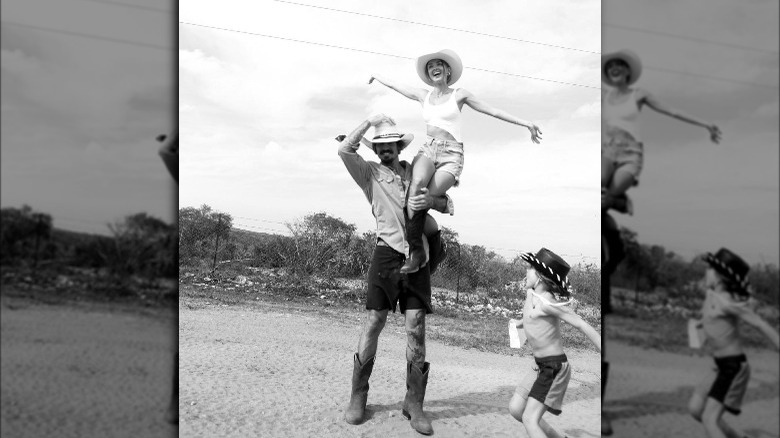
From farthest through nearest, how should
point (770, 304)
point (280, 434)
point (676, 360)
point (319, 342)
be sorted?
point (319, 342), point (280, 434), point (676, 360), point (770, 304)

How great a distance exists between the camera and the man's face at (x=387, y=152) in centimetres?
442

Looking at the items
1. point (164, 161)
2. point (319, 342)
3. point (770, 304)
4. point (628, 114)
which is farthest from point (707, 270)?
point (319, 342)

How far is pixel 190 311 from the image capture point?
9.35 m

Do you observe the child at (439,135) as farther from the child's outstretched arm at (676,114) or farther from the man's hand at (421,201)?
the child's outstretched arm at (676,114)

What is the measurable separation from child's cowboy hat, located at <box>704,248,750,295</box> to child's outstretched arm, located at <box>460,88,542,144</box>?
213 cm

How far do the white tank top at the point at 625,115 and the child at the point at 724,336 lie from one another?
47 centimetres

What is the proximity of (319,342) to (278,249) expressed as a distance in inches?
167

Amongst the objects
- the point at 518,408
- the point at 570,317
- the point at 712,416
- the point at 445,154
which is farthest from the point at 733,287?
the point at 445,154

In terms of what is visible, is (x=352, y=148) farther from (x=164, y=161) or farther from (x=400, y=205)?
(x=164, y=161)

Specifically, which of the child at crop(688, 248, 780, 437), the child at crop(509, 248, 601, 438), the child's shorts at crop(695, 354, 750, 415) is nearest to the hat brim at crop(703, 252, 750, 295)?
the child at crop(688, 248, 780, 437)

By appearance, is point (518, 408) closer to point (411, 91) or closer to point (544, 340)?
point (544, 340)

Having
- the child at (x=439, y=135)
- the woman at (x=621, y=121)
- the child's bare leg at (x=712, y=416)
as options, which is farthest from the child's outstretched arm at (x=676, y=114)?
the child at (x=439, y=135)

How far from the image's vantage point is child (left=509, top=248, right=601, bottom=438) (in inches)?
147

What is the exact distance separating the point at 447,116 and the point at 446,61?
0.39 m
